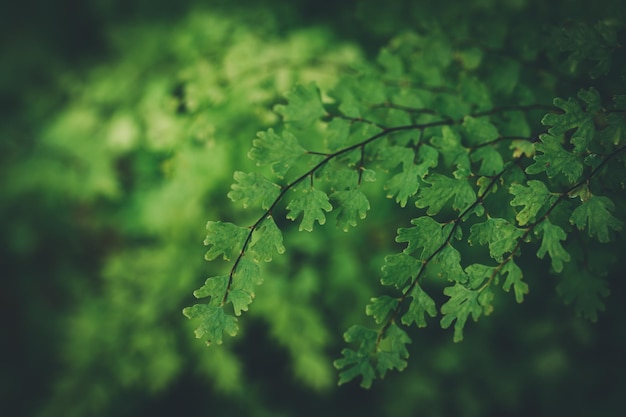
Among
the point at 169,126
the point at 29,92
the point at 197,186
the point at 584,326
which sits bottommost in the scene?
the point at 584,326

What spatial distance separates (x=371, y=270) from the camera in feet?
7.15

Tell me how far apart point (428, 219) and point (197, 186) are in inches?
55.5

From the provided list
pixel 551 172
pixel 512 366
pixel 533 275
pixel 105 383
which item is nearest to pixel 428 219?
pixel 551 172

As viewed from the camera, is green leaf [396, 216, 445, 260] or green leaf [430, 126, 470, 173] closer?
green leaf [396, 216, 445, 260]

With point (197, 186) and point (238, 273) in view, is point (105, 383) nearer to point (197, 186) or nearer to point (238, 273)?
point (197, 186)

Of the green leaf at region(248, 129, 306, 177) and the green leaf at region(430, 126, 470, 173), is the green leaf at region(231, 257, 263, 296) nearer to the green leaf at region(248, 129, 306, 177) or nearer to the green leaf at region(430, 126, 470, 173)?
the green leaf at region(248, 129, 306, 177)

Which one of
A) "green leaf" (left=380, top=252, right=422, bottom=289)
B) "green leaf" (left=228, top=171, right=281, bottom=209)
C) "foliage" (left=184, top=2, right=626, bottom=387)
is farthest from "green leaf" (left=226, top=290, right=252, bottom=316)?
"green leaf" (left=380, top=252, right=422, bottom=289)

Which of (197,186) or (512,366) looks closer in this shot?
(197,186)

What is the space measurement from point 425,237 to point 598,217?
0.35 meters

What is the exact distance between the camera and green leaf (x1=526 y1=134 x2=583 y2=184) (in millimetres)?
947

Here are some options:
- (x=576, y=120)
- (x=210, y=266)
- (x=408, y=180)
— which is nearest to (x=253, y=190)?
(x=408, y=180)

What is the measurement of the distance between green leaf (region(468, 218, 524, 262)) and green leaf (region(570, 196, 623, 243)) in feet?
0.38

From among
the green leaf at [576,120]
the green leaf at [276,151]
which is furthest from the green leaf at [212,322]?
the green leaf at [576,120]

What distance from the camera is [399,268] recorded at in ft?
3.31
